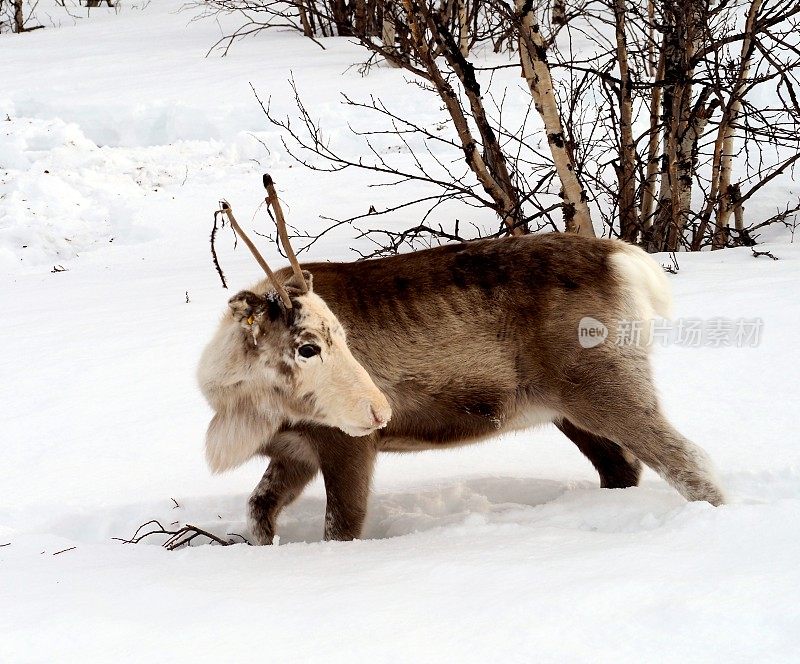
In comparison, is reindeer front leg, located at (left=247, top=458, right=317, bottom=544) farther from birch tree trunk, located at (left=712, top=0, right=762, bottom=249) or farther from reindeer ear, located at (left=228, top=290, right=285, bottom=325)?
birch tree trunk, located at (left=712, top=0, right=762, bottom=249)

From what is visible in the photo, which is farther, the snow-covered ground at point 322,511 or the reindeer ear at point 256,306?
the reindeer ear at point 256,306

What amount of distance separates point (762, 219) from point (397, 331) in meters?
6.18

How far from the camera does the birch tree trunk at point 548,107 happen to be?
571 cm

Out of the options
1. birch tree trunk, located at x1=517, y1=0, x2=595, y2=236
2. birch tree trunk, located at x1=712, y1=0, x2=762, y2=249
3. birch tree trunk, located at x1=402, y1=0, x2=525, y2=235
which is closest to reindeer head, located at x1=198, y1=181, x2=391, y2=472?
birch tree trunk, located at x1=517, y1=0, x2=595, y2=236

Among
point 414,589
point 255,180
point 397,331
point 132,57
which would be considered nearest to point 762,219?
point 255,180

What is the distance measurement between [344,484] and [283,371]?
1.78 ft

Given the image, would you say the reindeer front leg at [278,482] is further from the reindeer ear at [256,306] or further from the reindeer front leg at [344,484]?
the reindeer ear at [256,306]

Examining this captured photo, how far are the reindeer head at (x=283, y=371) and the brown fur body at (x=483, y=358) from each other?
Result: 0.58 ft

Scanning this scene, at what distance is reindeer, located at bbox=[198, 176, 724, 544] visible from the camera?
3.30 metres

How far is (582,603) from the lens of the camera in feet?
6.86

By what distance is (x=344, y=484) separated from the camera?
3406 mm

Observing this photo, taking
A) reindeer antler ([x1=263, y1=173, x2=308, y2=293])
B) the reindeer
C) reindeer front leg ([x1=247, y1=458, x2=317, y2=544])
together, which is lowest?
reindeer front leg ([x1=247, y1=458, x2=317, y2=544])

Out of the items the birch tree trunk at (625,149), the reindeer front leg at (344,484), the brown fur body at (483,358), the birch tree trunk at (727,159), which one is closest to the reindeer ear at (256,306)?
the brown fur body at (483,358)

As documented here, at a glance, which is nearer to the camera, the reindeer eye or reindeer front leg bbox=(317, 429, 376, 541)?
the reindeer eye
